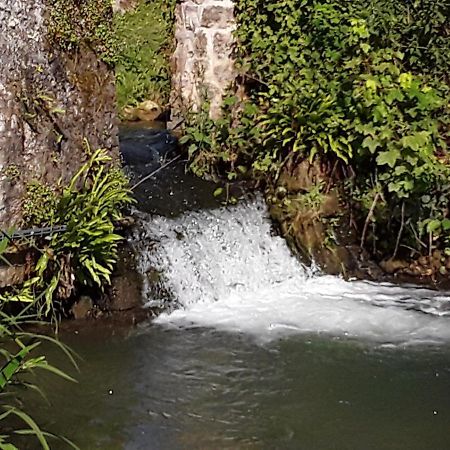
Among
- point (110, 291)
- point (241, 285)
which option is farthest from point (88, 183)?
point (241, 285)

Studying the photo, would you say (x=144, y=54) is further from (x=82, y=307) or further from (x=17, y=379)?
(x=17, y=379)

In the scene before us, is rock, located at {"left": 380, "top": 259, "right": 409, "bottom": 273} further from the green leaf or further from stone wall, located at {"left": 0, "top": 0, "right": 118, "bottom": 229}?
stone wall, located at {"left": 0, "top": 0, "right": 118, "bottom": 229}

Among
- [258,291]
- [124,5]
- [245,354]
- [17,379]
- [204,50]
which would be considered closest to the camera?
[17,379]

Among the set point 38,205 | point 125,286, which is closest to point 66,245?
point 38,205

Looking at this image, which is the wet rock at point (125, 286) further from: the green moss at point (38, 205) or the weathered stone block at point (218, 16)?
the weathered stone block at point (218, 16)

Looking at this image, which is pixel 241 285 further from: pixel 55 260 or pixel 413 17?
pixel 413 17

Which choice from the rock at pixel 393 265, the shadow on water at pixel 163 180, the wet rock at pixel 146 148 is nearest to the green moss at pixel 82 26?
the shadow on water at pixel 163 180

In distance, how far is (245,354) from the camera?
5.73m

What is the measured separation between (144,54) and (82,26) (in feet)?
19.1

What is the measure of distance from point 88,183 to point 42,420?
7.29 feet

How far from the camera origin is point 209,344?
19.3 ft

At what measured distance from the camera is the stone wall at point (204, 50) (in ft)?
26.7

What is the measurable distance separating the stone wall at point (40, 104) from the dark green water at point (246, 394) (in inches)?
49.1

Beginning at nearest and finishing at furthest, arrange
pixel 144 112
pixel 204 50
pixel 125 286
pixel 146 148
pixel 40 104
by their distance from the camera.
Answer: pixel 40 104, pixel 125 286, pixel 204 50, pixel 146 148, pixel 144 112
